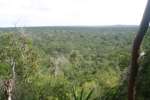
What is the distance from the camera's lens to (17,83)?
37031 mm

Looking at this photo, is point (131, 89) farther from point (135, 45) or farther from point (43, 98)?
point (43, 98)

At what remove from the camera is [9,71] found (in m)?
38.0

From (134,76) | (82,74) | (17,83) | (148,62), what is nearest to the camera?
(134,76)

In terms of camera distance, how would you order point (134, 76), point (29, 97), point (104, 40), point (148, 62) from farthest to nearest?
→ point (104, 40) → point (29, 97) → point (148, 62) → point (134, 76)

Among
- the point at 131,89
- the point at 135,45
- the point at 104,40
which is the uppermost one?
the point at 135,45

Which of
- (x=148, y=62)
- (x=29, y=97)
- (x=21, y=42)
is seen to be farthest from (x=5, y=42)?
(x=148, y=62)

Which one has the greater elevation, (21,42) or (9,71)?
(21,42)

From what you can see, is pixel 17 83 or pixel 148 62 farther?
pixel 17 83

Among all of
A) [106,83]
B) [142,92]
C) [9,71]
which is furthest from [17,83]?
[142,92]

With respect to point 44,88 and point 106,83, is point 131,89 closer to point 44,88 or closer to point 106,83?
point 44,88

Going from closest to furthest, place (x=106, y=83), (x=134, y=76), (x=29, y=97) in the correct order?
(x=134, y=76) < (x=29, y=97) < (x=106, y=83)

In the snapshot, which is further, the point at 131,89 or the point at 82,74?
the point at 82,74

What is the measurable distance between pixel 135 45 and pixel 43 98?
107ft

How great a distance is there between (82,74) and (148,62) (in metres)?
25.5
